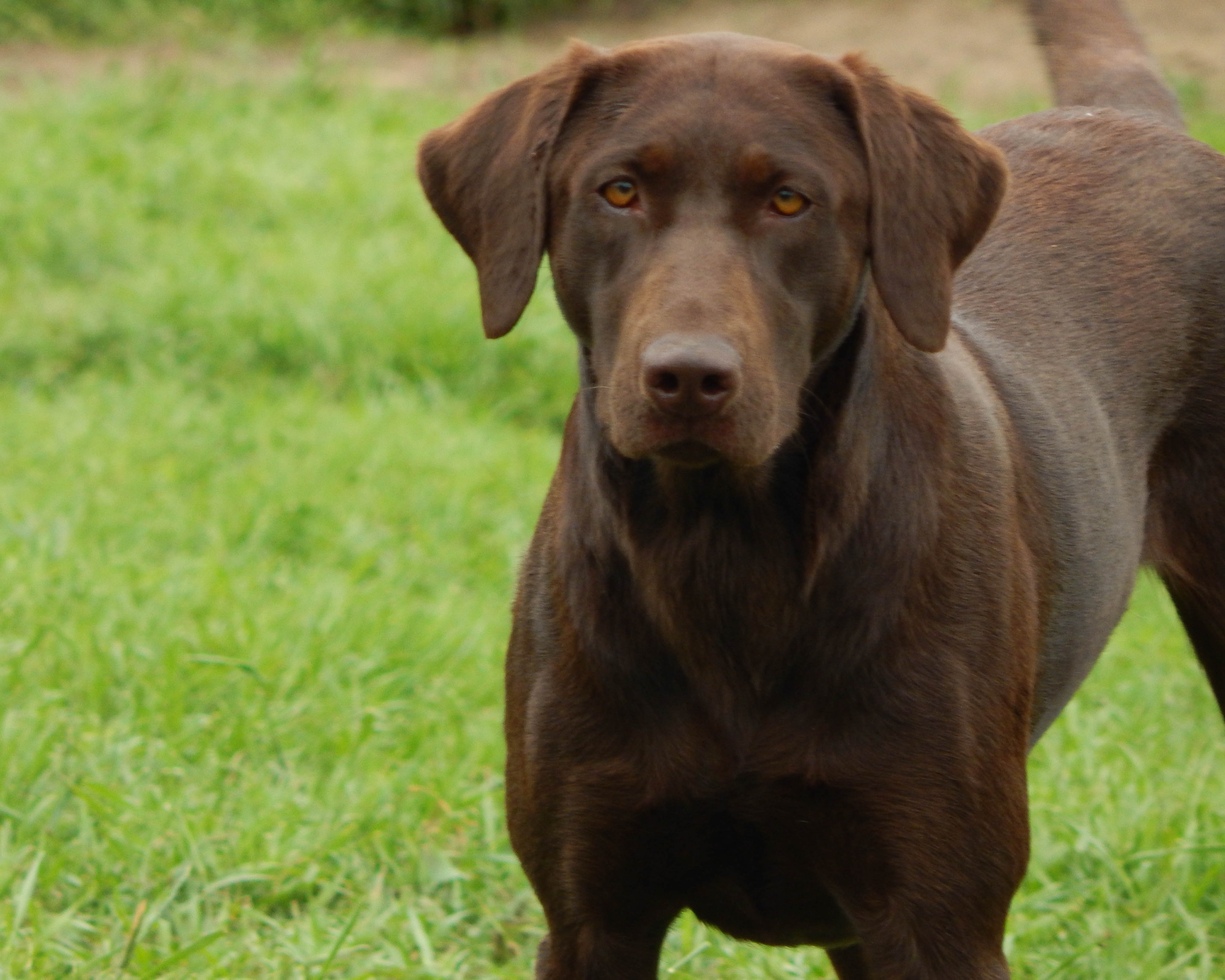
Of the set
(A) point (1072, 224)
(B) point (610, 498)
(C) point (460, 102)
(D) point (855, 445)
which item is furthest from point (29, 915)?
(C) point (460, 102)

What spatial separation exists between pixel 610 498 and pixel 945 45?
8689 mm

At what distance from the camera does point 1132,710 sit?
4902mm

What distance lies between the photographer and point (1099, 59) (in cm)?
408

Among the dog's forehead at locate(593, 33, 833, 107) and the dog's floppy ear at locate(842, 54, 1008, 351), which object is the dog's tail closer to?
the dog's floppy ear at locate(842, 54, 1008, 351)

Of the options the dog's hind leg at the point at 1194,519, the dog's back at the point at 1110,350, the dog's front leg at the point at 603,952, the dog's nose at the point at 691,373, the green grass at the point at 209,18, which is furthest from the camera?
the green grass at the point at 209,18

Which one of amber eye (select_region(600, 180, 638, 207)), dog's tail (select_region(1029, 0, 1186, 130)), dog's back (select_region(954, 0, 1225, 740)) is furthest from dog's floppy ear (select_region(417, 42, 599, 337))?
dog's tail (select_region(1029, 0, 1186, 130))

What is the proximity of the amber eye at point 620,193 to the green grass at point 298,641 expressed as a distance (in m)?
1.46

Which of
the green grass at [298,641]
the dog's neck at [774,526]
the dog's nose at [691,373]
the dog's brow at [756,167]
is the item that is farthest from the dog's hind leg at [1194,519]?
the dog's nose at [691,373]

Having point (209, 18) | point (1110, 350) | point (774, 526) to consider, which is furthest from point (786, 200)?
point (209, 18)

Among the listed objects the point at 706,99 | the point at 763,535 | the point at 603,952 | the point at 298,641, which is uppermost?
the point at 706,99

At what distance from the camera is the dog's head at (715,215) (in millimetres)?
2500

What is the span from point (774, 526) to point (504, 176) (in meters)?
0.65

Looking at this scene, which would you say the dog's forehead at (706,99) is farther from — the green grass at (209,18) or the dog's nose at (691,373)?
the green grass at (209,18)

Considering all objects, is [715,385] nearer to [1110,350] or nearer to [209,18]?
[1110,350]
